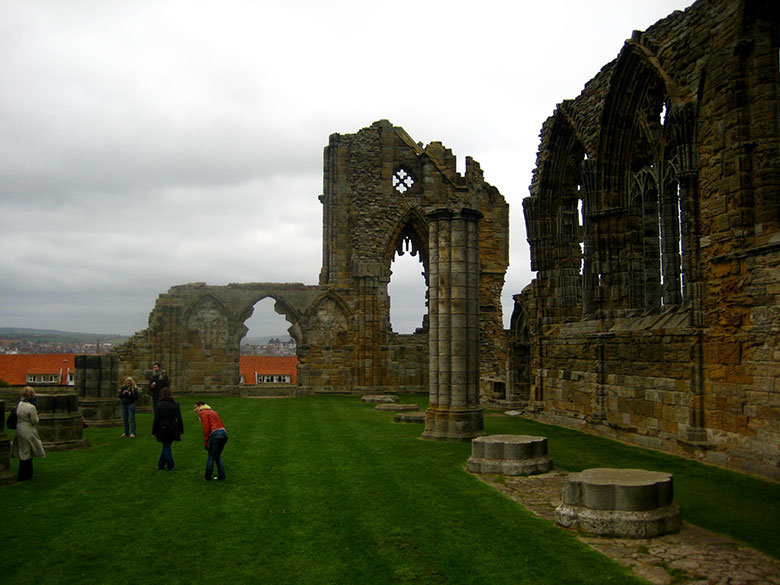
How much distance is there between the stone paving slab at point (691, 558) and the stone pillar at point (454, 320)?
600 cm

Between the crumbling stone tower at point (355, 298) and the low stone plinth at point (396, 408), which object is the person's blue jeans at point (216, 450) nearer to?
the low stone plinth at point (396, 408)

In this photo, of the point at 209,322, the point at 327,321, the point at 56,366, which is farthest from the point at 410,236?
the point at 56,366

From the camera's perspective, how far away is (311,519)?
279 inches

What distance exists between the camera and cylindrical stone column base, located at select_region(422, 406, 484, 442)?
12.8 m

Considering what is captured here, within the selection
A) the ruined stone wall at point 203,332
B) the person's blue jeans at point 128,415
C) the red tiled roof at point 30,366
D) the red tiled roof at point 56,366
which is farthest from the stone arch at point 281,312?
the red tiled roof at point 30,366

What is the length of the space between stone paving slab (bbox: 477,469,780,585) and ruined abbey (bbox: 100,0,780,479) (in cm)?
339

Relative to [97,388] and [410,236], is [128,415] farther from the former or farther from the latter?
[410,236]

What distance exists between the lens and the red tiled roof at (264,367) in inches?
2023

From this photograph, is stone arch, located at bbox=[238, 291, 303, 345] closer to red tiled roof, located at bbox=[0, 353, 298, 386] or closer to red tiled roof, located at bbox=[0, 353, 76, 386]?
red tiled roof, located at bbox=[0, 353, 298, 386]

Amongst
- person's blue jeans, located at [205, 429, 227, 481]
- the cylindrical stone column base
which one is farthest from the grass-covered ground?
the cylindrical stone column base

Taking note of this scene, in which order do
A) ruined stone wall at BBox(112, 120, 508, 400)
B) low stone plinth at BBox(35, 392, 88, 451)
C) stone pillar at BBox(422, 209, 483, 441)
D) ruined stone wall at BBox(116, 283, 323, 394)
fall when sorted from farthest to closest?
1. ruined stone wall at BBox(112, 120, 508, 400)
2. ruined stone wall at BBox(116, 283, 323, 394)
3. stone pillar at BBox(422, 209, 483, 441)
4. low stone plinth at BBox(35, 392, 88, 451)

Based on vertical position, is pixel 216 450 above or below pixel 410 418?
above

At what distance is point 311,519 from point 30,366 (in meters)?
51.4

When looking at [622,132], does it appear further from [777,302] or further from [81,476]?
[81,476]
